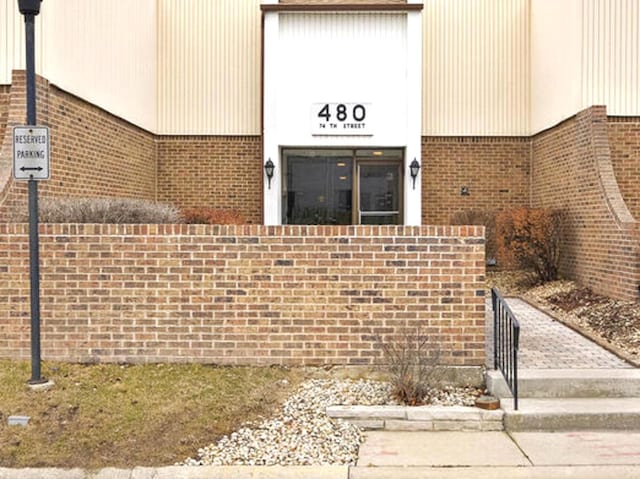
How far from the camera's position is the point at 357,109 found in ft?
42.9

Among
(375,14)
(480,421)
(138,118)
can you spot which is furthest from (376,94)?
(480,421)

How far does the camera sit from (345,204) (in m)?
14.0

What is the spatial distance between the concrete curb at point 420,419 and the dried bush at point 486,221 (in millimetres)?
8063

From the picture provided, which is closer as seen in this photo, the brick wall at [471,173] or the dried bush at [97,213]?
the dried bush at [97,213]

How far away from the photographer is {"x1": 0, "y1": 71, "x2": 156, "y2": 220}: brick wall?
26.0 feet

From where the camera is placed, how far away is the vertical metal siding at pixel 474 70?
47.0 ft

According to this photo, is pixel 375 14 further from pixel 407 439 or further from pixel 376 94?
pixel 407 439

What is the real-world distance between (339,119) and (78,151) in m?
5.62

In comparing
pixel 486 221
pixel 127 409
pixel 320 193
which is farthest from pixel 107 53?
pixel 486 221

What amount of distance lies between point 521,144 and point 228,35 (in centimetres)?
756

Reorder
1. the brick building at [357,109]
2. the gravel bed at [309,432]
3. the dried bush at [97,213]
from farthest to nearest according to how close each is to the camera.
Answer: the brick building at [357,109], the dried bush at [97,213], the gravel bed at [309,432]

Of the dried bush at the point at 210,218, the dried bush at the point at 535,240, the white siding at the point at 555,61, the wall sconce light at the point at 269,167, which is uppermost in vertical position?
the white siding at the point at 555,61

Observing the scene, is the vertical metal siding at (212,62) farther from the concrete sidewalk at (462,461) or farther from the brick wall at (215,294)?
the concrete sidewalk at (462,461)

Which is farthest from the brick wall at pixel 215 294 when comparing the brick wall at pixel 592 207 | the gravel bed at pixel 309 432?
the brick wall at pixel 592 207
